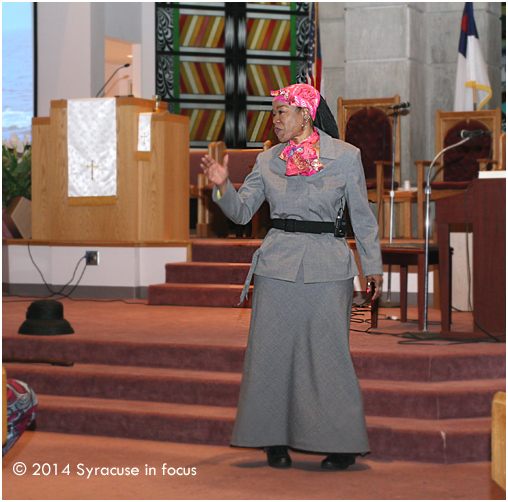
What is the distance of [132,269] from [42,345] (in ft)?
7.10

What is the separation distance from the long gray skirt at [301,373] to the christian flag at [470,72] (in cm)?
616

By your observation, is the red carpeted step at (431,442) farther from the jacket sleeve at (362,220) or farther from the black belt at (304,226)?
the black belt at (304,226)

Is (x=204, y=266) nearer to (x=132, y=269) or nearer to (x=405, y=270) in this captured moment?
(x=132, y=269)

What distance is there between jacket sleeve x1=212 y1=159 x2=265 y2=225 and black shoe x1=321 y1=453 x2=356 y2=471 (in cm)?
116

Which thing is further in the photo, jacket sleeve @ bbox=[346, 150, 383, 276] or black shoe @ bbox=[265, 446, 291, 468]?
black shoe @ bbox=[265, 446, 291, 468]

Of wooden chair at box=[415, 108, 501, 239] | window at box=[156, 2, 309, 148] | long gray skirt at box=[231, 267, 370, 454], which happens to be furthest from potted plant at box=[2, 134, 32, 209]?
long gray skirt at box=[231, 267, 370, 454]

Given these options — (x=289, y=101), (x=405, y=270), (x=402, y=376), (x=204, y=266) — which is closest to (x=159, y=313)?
(x=204, y=266)

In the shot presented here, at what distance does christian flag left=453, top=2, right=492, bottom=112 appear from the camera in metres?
8.59

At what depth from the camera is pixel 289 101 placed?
103 inches

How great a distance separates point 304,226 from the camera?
2.85 m

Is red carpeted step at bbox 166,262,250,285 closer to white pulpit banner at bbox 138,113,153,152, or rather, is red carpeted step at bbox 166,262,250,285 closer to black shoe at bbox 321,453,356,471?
white pulpit banner at bbox 138,113,153,152

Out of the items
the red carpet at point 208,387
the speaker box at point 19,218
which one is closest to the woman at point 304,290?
the red carpet at point 208,387

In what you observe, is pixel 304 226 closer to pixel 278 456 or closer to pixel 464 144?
pixel 278 456

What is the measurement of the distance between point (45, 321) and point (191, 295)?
5.55ft
